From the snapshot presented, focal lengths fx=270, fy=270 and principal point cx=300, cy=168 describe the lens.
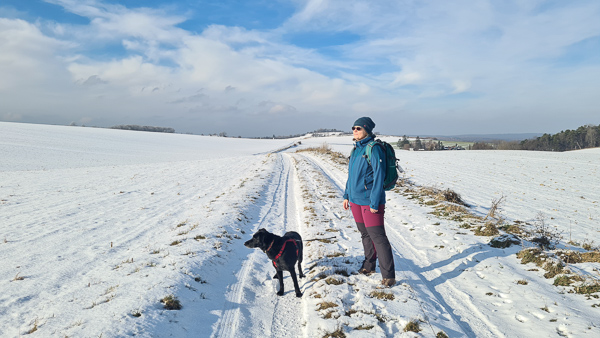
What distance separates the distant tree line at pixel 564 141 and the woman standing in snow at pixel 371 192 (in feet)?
241

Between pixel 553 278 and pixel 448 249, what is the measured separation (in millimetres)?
1893

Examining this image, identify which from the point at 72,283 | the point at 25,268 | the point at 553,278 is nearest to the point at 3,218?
the point at 25,268

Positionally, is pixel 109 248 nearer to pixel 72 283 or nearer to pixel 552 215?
pixel 72 283

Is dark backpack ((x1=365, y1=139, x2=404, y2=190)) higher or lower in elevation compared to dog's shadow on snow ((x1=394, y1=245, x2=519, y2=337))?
higher

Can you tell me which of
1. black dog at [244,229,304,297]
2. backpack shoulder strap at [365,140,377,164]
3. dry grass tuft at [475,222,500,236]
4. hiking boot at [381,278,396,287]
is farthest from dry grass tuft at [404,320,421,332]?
dry grass tuft at [475,222,500,236]

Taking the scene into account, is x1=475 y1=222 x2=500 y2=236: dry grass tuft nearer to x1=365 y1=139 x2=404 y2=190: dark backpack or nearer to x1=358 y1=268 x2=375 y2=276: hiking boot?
x1=358 y1=268 x2=375 y2=276: hiking boot

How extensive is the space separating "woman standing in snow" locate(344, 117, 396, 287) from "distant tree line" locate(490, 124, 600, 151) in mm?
73311

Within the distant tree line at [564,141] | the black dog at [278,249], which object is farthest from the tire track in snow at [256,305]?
the distant tree line at [564,141]

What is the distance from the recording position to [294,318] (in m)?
4.15

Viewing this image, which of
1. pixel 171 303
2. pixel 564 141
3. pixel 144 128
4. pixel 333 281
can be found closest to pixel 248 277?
pixel 171 303

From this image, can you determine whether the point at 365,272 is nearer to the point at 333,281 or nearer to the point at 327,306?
the point at 333,281

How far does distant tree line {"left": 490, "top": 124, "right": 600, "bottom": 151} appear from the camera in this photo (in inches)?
2520

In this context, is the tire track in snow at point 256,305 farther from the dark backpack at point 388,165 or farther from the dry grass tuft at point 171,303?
the dark backpack at point 388,165

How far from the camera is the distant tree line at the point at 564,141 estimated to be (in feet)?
210
